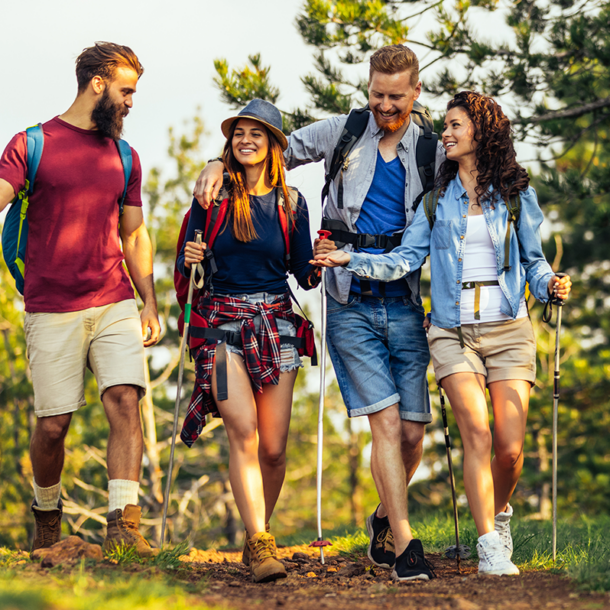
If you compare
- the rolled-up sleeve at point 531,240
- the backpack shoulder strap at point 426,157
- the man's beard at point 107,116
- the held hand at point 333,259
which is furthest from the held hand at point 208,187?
the rolled-up sleeve at point 531,240

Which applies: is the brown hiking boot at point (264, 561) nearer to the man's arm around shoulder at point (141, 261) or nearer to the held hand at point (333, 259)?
the man's arm around shoulder at point (141, 261)

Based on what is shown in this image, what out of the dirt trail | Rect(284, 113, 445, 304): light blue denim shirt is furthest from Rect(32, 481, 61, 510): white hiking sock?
Rect(284, 113, 445, 304): light blue denim shirt

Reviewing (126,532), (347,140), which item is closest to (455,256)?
(347,140)

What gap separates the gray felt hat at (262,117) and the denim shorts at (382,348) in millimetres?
1083

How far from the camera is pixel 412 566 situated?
3.87 meters

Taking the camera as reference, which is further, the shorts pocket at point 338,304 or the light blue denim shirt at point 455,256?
the shorts pocket at point 338,304

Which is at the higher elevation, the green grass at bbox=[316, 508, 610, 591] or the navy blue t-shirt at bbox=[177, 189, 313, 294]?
the navy blue t-shirt at bbox=[177, 189, 313, 294]

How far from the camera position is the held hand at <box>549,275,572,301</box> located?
409 centimetres

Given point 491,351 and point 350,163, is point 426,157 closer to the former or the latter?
point 350,163

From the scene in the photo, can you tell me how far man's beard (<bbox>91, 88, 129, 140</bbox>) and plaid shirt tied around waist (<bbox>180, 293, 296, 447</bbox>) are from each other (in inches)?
46.1

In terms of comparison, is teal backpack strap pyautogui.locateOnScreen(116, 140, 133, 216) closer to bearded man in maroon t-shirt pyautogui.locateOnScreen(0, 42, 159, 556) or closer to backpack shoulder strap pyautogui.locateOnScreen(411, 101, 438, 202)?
bearded man in maroon t-shirt pyautogui.locateOnScreen(0, 42, 159, 556)

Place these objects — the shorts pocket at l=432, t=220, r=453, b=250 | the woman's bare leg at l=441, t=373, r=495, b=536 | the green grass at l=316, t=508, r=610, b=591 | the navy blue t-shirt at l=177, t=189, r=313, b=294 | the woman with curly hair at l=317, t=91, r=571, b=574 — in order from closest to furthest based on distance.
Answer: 1. the green grass at l=316, t=508, r=610, b=591
2. the woman's bare leg at l=441, t=373, r=495, b=536
3. the woman with curly hair at l=317, t=91, r=571, b=574
4. the shorts pocket at l=432, t=220, r=453, b=250
5. the navy blue t-shirt at l=177, t=189, r=313, b=294

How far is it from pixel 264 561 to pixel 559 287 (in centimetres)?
219

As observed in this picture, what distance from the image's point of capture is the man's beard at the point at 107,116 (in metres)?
4.41
